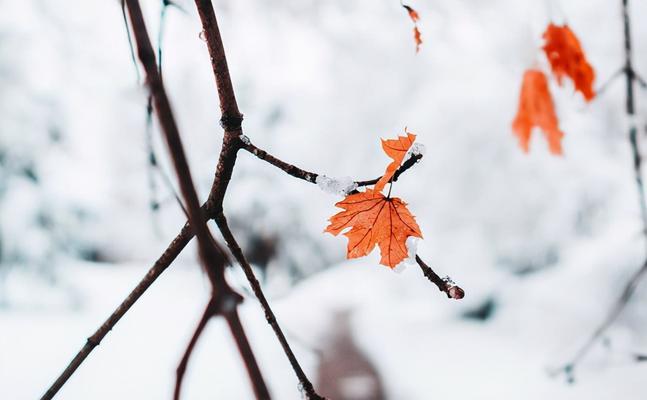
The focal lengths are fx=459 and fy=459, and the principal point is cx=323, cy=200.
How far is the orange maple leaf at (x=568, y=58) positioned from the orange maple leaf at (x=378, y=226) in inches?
22.1

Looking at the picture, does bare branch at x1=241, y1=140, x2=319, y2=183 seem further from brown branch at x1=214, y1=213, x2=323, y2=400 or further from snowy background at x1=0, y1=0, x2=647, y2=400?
snowy background at x1=0, y1=0, x2=647, y2=400

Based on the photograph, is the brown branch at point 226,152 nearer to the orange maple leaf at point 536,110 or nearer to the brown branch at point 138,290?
the brown branch at point 138,290

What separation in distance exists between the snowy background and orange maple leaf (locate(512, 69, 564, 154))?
0.07 m

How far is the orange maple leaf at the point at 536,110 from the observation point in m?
0.94

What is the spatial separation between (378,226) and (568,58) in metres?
0.60

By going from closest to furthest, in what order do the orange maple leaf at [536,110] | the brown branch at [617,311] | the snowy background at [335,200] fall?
the brown branch at [617,311], the orange maple leaf at [536,110], the snowy background at [335,200]

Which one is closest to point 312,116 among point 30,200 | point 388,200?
point 30,200

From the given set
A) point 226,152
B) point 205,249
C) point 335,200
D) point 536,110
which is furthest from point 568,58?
point 335,200

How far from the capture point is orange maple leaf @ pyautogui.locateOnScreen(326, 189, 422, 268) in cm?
35

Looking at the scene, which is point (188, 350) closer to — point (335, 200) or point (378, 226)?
point (378, 226)

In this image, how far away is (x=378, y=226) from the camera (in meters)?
0.36

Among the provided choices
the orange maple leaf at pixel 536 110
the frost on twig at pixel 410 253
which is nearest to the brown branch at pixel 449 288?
the frost on twig at pixel 410 253

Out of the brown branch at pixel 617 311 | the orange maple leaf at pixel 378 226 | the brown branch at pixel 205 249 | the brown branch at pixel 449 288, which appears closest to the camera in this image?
the brown branch at pixel 205 249

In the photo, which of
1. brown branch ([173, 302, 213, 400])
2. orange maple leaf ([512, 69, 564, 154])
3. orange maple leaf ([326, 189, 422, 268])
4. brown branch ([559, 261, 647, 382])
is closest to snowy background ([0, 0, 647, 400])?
orange maple leaf ([512, 69, 564, 154])
